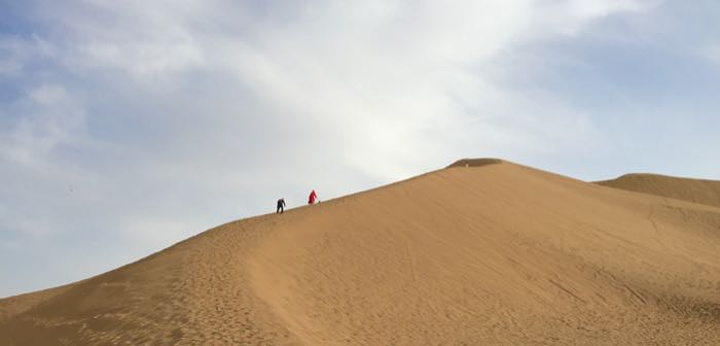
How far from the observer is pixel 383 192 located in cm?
2553

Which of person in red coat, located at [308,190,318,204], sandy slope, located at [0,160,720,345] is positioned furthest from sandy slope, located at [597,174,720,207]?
person in red coat, located at [308,190,318,204]

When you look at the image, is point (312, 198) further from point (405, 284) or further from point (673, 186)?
point (673, 186)

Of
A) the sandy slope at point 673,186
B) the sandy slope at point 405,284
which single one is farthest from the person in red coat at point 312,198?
the sandy slope at point 673,186

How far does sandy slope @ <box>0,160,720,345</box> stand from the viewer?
543 inches

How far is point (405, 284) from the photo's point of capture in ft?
58.1

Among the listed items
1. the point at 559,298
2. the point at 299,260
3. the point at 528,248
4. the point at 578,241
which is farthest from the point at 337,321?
the point at 578,241

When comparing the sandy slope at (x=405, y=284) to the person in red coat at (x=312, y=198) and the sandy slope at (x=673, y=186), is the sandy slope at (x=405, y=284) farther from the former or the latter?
the sandy slope at (x=673, y=186)

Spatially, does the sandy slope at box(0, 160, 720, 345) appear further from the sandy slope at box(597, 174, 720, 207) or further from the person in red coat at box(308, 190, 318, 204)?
the sandy slope at box(597, 174, 720, 207)

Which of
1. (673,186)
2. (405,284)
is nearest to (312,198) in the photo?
(405,284)

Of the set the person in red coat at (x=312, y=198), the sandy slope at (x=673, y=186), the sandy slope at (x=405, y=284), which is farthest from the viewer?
the sandy slope at (x=673, y=186)

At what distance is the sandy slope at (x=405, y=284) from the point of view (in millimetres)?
13805

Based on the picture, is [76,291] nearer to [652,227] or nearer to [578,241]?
[578,241]

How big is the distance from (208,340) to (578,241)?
16.7 m

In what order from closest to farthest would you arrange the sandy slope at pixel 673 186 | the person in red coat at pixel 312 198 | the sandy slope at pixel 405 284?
the sandy slope at pixel 405 284
the person in red coat at pixel 312 198
the sandy slope at pixel 673 186
